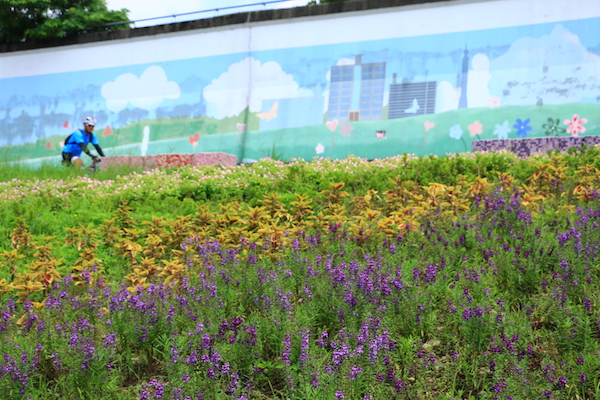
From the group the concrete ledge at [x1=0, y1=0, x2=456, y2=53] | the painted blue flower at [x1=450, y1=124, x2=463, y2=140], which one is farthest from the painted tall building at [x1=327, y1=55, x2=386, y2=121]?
the painted blue flower at [x1=450, y1=124, x2=463, y2=140]

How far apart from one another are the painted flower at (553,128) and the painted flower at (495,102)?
1.18 meters

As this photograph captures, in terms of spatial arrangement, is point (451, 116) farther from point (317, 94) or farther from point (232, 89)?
point (232, 89)

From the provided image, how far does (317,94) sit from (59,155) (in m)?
9.08

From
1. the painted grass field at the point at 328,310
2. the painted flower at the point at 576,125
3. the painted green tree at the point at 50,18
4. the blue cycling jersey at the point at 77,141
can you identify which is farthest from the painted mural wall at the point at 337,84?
the painted grass field at the point at 328,310

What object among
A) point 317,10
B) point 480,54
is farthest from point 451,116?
point 317,10

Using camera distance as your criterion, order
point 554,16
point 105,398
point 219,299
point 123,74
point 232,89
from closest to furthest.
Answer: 1. point 105,398
2. point 219,299
3. point 554,16
4. point 232,89
5. point 123,74

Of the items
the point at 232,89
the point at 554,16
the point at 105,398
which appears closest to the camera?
the point at 105,398

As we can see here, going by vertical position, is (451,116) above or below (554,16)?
below

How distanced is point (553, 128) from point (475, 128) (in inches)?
67.8

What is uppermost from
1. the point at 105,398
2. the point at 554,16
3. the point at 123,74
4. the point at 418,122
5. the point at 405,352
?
the point at 554,16

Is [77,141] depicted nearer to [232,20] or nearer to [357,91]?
[232,20]

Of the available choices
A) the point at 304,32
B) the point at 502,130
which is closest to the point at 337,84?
the point at 304,32

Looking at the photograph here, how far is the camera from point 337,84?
14672 mm

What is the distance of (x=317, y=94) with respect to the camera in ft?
48.4
